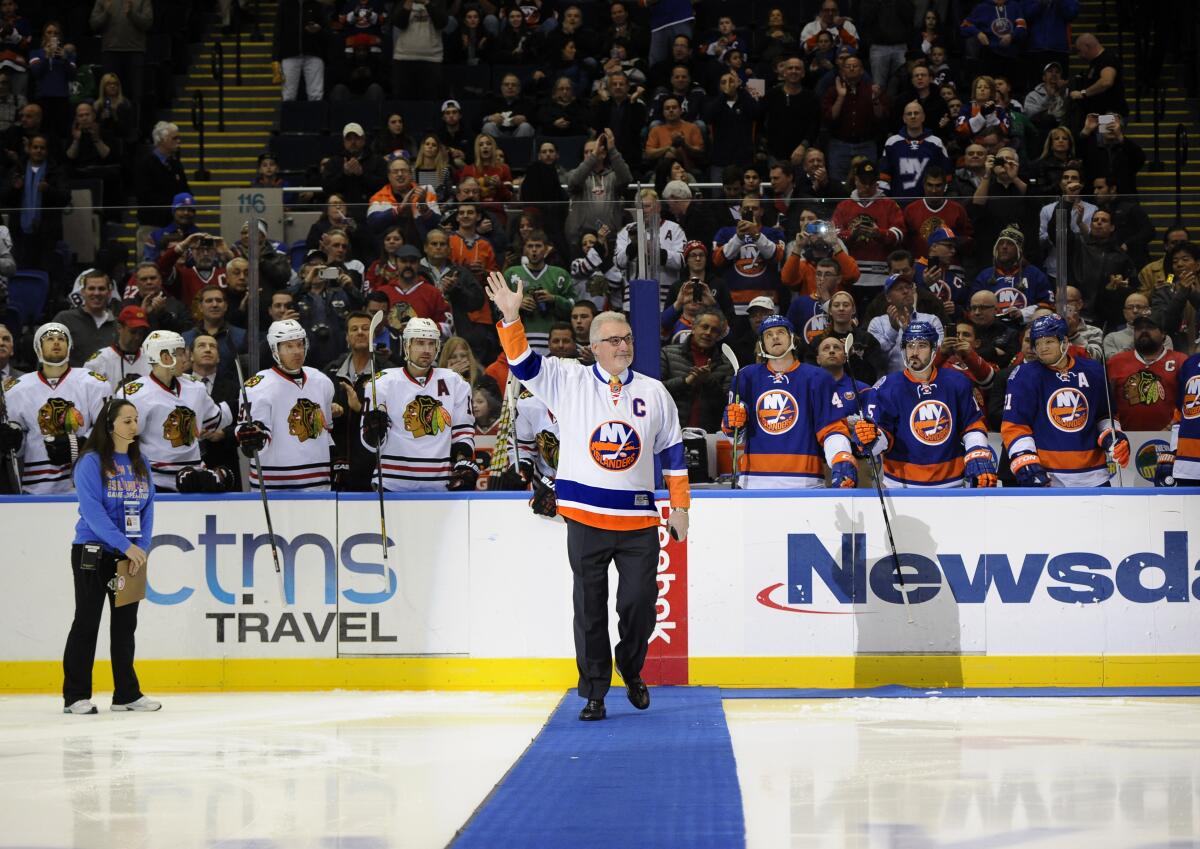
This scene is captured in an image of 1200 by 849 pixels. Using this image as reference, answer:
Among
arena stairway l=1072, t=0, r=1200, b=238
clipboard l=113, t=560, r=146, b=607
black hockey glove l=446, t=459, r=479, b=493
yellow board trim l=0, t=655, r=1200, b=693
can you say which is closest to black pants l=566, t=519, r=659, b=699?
yellow board trim l=0, t=655, r=1200, b=693

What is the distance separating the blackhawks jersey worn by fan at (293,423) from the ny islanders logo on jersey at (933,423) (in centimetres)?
333

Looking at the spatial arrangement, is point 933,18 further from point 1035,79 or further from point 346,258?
point 346,258

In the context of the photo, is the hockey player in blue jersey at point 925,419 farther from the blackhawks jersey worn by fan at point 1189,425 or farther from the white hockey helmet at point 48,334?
the white hockey helmet at point 48,334

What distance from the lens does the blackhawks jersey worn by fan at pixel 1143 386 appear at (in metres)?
9.07

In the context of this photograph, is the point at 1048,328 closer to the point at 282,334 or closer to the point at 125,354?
the point at 282,334

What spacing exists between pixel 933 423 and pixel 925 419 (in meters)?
0.05

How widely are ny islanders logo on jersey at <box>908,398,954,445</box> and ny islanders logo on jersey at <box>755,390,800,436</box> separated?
2.24 feet

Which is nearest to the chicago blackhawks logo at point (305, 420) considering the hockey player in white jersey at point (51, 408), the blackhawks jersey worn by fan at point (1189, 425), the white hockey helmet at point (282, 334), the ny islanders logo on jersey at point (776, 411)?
the white hockey helmet at point (282, 334)

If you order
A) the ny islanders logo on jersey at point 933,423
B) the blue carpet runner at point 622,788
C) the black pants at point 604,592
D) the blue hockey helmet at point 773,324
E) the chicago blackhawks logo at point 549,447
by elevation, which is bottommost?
the blue carpet runner at point 622,788

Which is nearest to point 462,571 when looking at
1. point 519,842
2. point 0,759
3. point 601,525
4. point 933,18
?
point 601,525

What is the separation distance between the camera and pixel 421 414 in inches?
355

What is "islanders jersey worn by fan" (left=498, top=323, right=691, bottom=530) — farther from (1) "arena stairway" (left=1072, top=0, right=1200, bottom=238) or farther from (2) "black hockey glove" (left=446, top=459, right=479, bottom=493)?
(1) "arena stairway" (left=1072, top=0, right=1200, bottom=238)

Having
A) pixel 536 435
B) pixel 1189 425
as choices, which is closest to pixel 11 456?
pixel 536 435

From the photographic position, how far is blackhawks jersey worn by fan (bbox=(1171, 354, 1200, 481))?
896 cm
